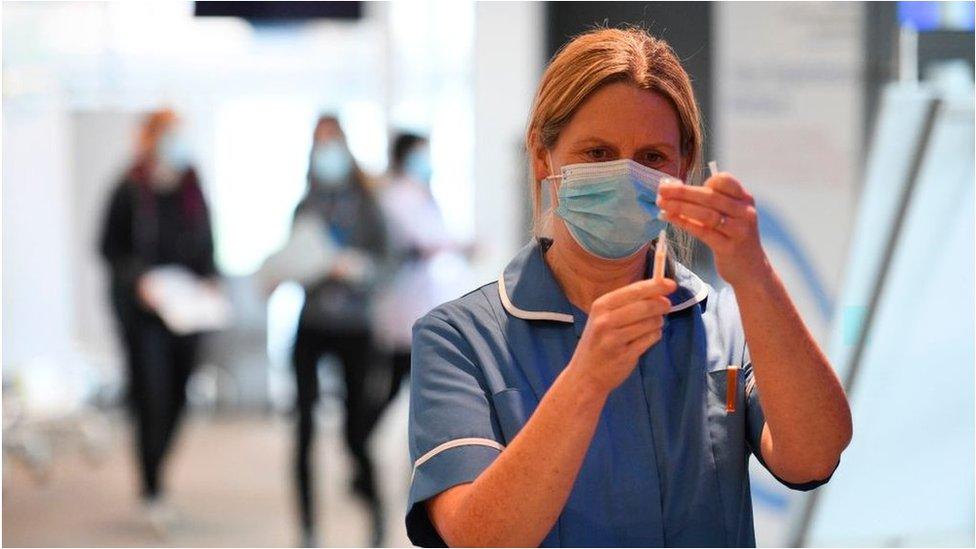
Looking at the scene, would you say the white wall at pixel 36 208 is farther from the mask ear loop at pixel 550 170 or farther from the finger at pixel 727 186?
the finger at pixel 727 186

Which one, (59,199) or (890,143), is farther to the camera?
(59,199)

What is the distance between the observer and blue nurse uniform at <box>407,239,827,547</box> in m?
1.44

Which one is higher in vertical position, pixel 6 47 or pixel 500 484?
pixel 6 47

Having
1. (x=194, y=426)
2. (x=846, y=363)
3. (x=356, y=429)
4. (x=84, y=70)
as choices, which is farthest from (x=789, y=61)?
(x=194, y=426)

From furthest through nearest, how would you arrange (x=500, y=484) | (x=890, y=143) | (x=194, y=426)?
(x=194, y=426) < (x=890, y=143) < (x=500, y=484)

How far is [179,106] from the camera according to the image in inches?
219

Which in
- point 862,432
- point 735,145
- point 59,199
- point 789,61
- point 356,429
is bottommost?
point 356,429

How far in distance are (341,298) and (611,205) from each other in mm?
3468

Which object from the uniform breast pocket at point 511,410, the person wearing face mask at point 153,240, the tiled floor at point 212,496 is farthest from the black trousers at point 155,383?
the uniform breast pocket at point 511,410

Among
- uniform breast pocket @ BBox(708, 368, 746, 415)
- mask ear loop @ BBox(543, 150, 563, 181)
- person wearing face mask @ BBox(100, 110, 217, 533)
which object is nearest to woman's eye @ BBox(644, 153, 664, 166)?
mask ear loop @ BBox(543, 150, 563, 181)

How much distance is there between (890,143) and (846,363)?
632 mm

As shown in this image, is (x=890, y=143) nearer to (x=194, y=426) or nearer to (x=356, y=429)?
(x=356, y=429)

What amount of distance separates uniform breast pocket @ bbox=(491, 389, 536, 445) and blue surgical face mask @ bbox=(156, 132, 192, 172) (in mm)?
3829

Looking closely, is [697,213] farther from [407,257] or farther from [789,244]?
[407,257]
